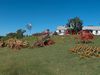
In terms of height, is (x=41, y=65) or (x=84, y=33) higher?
(x=84, y=33)

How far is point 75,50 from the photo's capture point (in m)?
22.0

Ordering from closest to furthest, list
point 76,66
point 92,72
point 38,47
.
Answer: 1. point 92,72
2. point 76,66
3. point 38,47

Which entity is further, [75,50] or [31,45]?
[31,45]

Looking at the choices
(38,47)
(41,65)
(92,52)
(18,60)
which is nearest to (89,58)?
(92,52)

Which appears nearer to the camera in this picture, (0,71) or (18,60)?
(0,71)

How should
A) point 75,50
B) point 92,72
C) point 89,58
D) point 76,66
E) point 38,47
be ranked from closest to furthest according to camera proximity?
point 92,72, point 76,66, point 89,58, point 75,50, point 38,47

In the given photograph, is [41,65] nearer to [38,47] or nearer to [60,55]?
[60,55]

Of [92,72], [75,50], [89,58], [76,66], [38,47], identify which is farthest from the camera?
[38,47]

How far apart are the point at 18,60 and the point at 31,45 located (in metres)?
6.60

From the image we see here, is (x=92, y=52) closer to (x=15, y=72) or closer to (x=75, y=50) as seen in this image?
(x=75, y=50)

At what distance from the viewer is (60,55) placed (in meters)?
21.2

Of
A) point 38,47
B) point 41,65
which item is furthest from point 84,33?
point 41,65

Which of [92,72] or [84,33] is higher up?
[84,33]

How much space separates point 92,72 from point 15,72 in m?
4.54
